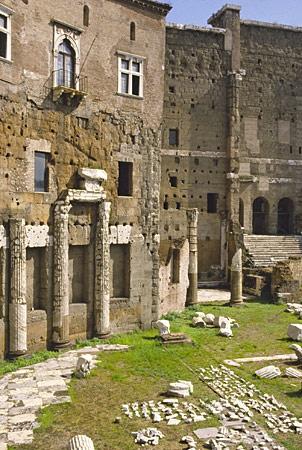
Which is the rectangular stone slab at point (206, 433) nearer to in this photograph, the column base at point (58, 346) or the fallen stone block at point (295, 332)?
the column base at point (58, 346)

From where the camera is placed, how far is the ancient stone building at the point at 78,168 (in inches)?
574

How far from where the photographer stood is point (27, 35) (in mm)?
14984

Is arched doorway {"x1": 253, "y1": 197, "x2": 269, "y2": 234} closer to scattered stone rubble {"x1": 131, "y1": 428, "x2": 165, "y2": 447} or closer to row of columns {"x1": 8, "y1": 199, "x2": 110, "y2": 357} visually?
row of columns {"x1": 8, "y1": 199, "x2": 110, "y2": 357}

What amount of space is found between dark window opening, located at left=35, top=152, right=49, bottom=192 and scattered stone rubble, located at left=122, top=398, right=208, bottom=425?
7329 mm

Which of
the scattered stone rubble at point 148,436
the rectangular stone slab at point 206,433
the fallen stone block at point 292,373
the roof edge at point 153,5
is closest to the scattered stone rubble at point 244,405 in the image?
the rectangular stone slab at point 206,433

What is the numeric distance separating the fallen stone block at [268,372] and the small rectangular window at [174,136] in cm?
1875

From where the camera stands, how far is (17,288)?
1441 centimetres

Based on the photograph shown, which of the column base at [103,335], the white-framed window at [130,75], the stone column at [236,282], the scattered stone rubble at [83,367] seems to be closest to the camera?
the scattered stone rubble at [83,367]

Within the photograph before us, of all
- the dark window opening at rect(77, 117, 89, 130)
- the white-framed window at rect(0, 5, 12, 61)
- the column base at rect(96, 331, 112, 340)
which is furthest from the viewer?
the column base at rect(96, 331, 112, 340)

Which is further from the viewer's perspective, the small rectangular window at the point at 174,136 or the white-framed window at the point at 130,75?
the small rectangular window at the point at 174,136

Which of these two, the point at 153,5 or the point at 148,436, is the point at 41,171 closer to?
the point at 153,5

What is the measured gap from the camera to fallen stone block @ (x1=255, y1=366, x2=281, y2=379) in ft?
44.9

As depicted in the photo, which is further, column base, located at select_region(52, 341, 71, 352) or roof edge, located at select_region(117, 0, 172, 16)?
roof edge, located at select_region(117, 0, 172, 16)

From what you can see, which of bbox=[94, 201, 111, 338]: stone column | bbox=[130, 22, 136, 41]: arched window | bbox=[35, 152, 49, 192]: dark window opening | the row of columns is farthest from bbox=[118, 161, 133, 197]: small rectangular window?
bbox=[130, 22, 136, 41]: arched window
